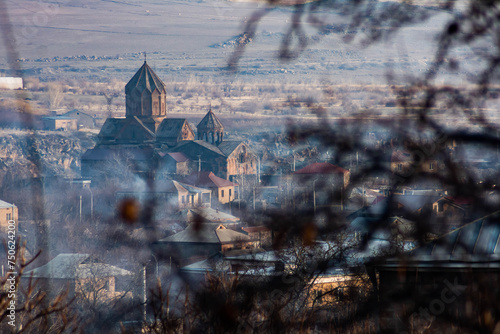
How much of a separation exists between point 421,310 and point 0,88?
62317 millimetres

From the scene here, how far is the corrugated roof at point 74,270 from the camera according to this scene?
15.7 metres

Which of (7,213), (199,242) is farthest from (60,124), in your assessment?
(199,242)

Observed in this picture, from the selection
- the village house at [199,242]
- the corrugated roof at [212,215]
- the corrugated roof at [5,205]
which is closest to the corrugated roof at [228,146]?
the corrugated roof at [212,215]

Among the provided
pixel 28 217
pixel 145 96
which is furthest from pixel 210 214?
pixel 145 96

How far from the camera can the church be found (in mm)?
38906

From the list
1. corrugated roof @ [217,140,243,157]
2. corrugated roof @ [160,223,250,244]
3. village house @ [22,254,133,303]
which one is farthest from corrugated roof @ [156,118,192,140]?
village house @ [22,254,133,303]

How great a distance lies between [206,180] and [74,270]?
20.6 meters

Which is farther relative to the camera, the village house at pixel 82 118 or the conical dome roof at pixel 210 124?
the village house at pixel 82 118

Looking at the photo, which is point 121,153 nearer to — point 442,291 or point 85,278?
point 85,278

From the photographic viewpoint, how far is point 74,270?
1608 cm

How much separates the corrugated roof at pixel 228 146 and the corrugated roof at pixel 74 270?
74.8ft

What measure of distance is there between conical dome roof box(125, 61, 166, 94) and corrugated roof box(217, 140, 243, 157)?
4.55 m

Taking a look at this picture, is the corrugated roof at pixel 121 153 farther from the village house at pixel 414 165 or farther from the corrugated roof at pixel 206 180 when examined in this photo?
the village house at pixel 414 165

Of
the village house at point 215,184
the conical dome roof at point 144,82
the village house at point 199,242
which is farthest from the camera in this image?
the conical dome roof at point 144,82
